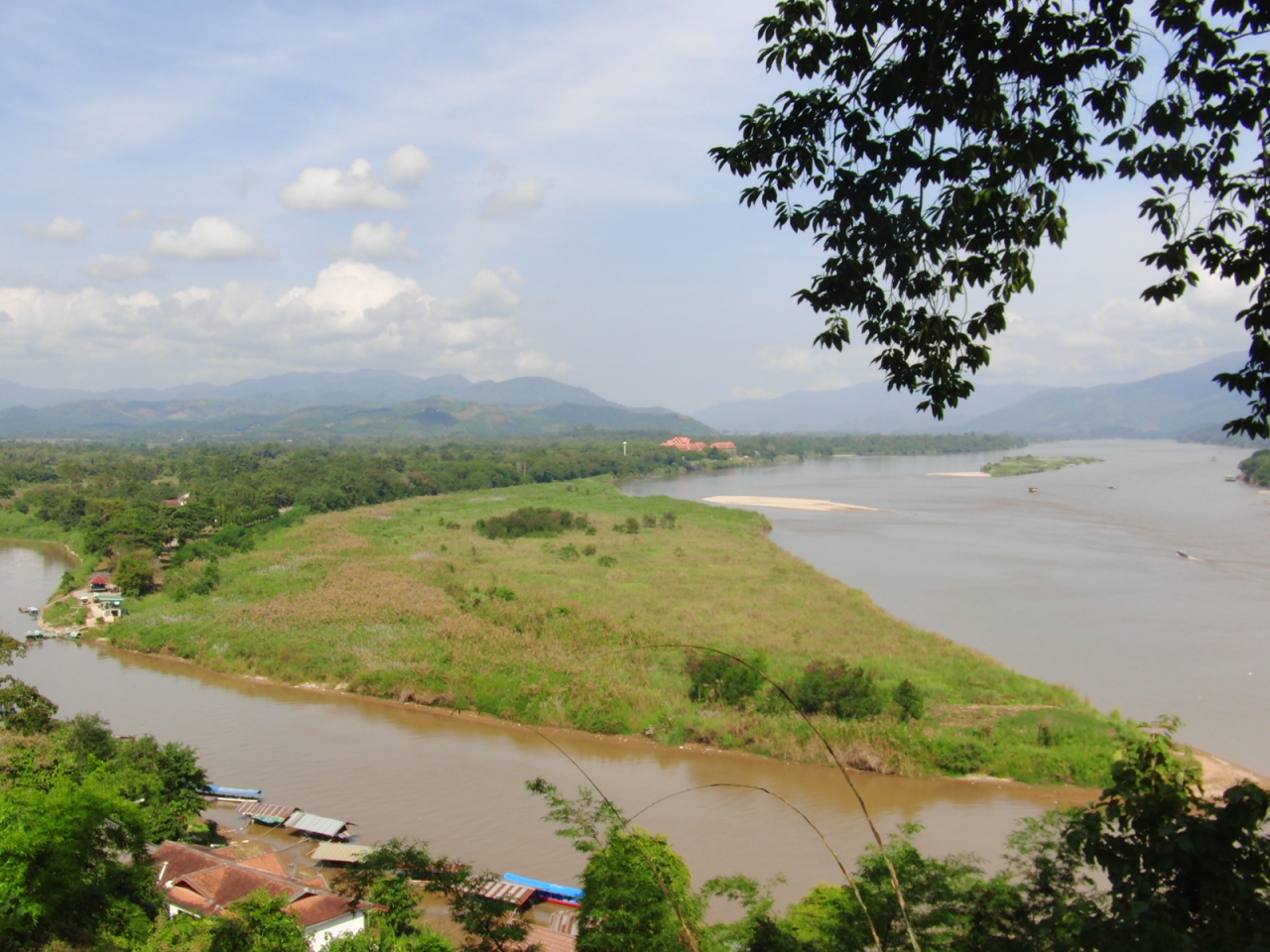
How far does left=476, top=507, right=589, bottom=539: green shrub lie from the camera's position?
99.1 feet

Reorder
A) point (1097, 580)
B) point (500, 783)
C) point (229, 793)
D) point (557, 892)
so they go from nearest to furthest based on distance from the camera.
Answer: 1. point (557, 892)
2. point (229, 793)
3. point (500, 783)
4. point (1097, 580)

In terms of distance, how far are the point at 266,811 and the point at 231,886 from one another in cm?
291

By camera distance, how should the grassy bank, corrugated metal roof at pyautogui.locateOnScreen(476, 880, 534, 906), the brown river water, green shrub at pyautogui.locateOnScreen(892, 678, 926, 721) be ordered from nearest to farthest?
corrugated metal roof at pyautogui.locateOnScreen(476, 880, 534, 906), the brown river water, the grassy bank, green shrub at pyautogui.locateOnScreen(892, 678, 926, 721)

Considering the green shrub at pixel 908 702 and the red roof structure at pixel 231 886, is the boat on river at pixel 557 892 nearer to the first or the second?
the red roof structure at pixel 231 886

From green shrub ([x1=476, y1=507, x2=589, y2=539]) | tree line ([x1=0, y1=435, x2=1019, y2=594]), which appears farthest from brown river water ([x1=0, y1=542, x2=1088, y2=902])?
green shrub ([x1=476, y1=507, x2=589, y2=539])

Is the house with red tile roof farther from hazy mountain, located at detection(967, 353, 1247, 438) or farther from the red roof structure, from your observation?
hazy mountain, located at detection(967, 353, 1247, 438)

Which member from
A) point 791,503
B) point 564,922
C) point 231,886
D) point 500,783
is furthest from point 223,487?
point 564,922

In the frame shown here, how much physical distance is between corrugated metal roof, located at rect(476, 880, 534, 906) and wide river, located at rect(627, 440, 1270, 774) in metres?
9.42

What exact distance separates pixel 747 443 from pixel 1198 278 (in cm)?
9327

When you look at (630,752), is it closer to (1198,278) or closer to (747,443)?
(1198,278)

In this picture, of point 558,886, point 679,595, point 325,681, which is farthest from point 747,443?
point 558,886

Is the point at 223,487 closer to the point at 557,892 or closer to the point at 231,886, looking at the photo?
the point at 231,886

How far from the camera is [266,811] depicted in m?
9.96

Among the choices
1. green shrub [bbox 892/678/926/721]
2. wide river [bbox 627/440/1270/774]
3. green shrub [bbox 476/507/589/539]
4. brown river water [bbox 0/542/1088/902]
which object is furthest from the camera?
green shrub [bbox 476/507/589/539]
